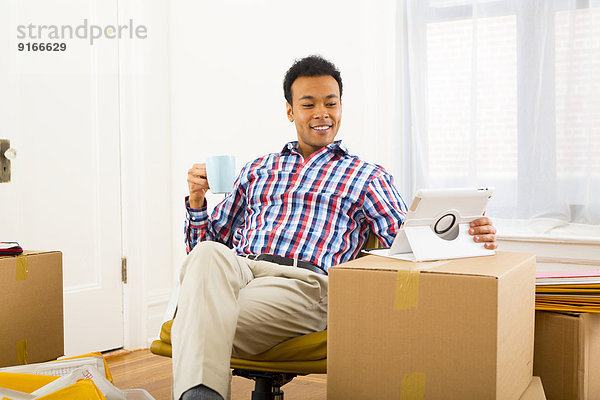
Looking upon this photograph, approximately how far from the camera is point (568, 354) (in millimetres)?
1379

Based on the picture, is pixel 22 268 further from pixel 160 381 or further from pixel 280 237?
pixel 160 381

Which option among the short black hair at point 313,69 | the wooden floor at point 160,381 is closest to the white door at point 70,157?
the wooden floor at point 160,381

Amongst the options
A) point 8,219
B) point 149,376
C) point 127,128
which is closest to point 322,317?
point 149,376

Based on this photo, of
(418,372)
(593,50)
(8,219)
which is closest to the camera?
(418,372)

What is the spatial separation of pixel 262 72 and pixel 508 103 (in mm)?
1133

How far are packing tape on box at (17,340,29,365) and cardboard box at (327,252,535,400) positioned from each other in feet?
3.25

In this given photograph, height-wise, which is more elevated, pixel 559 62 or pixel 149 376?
pixel 559 62

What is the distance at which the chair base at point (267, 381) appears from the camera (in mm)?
1502

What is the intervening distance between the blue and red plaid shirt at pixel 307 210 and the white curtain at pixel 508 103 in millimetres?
567

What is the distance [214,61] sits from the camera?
3.00 meters

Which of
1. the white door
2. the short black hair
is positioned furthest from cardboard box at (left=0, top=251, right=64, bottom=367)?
the short black hair

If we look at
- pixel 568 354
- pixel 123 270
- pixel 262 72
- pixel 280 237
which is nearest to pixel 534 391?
pixel 568 354

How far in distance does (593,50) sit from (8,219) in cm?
229

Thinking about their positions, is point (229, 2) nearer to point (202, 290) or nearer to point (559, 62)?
point (559, 62)
